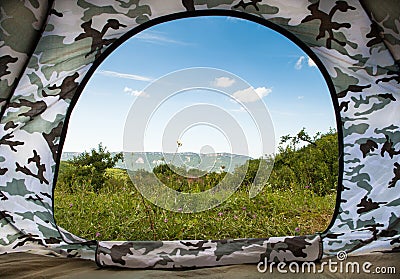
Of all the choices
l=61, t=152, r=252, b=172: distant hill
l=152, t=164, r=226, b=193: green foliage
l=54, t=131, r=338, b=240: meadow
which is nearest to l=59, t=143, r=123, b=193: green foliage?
l=54, t=131, r=338, b=240: meadow

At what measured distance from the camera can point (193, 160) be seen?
289 cm

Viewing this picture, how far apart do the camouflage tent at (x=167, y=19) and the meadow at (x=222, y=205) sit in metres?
0.81

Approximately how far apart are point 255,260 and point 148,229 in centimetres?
111

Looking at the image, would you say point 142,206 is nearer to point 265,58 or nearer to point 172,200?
point 172,200

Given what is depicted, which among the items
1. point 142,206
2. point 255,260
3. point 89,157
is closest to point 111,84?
point 89,157

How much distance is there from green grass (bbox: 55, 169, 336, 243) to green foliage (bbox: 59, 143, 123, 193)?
8 centimetres

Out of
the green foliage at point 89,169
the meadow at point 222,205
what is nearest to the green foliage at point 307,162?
the meadow at point 222,205

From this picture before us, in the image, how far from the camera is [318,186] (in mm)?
3020

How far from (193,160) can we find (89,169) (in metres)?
→ 0.79

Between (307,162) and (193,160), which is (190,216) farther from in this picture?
(307,162)

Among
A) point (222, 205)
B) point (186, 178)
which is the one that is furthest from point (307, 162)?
point (186, 178)

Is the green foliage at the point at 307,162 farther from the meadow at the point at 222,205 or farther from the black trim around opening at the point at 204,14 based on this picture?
the black trim around opening at the point at 204,14

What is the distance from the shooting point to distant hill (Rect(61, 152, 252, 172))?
9.07 ft

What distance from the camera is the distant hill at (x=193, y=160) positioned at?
109 inches
